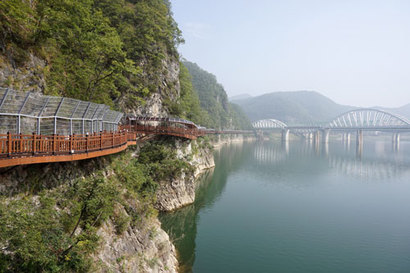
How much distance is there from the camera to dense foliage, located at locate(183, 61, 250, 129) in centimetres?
14502

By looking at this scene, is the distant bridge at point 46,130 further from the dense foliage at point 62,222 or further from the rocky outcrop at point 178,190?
the rocky outcrop at point 178,190

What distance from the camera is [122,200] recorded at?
16.1m

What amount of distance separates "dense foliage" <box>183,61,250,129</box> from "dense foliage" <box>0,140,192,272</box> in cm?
11856

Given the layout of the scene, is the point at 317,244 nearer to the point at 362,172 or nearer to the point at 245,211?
the point at 245,211

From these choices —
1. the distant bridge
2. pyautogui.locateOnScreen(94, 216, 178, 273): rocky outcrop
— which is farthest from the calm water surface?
the distant bridge

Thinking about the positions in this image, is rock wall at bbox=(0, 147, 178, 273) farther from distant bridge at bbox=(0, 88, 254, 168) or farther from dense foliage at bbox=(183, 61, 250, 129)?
dense foliage at bbox=(183, 61, 250, 129)

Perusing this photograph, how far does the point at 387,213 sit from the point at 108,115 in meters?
38.2

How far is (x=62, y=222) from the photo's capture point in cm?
1145

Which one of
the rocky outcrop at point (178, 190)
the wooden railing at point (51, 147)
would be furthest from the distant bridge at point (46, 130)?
the rocky outcrop at point (178, 190)

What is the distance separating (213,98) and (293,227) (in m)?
132

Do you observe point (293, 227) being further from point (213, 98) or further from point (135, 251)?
point (213, 98)

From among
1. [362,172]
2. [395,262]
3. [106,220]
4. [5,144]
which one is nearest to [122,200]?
[106,220]

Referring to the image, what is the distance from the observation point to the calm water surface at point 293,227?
20703mm

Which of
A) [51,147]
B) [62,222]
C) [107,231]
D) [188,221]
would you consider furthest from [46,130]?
[188,221]
